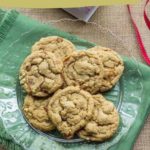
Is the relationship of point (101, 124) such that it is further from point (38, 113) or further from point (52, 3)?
point (52, 3)

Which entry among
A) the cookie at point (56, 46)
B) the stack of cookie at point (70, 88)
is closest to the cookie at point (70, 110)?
the stack of cookie at point (70, 88)

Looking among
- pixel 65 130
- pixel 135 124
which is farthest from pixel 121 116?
pixel 65 130

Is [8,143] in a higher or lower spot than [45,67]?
lower

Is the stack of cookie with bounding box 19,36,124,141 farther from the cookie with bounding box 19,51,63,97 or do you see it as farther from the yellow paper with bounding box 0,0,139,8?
the yellow paper with bounding box 0,0,139,8

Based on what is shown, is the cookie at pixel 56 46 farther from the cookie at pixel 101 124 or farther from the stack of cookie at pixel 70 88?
the cookie at pixel 101 124

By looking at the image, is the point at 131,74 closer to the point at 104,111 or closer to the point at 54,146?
the point at 104,111

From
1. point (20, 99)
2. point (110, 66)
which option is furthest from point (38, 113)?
point (110, 66)

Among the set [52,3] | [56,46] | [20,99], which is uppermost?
[52,3]
